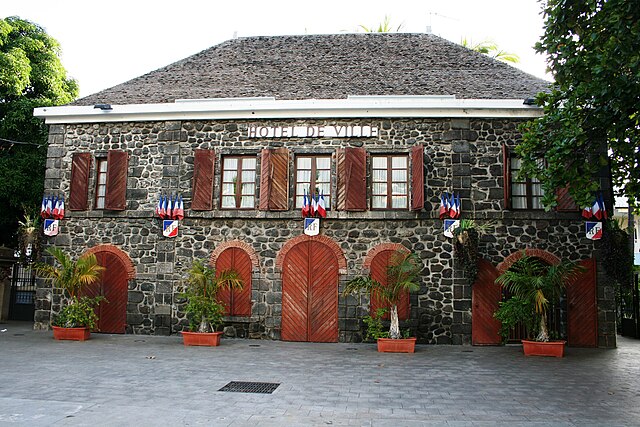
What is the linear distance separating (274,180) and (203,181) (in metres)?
1.80

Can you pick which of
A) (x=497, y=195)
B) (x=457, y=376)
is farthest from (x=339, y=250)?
(x=457, y=376)

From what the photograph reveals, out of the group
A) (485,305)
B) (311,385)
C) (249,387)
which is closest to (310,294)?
(485,305)

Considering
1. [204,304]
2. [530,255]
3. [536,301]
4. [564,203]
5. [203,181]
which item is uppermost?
[203,181]

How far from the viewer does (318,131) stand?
44.1 ft

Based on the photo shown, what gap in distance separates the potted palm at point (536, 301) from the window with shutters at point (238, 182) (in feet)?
20.7

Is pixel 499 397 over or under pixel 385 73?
under

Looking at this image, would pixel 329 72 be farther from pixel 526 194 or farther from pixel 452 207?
pixel 526 194

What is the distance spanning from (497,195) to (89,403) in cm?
985

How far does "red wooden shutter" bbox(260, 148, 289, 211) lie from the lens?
13.3m

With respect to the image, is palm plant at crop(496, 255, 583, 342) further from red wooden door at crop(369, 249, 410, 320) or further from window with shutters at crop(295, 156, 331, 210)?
window with shutters at crop(295, 156, 331, 210)

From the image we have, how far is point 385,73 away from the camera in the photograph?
1496 centimetres

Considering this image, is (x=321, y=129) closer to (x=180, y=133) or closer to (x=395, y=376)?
(x=180, y=133)

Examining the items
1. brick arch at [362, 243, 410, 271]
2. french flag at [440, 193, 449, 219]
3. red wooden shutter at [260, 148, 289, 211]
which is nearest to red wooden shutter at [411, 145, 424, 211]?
french flag at [440, 193, 449, 219]

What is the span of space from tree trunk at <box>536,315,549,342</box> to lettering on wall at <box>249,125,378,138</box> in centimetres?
562
